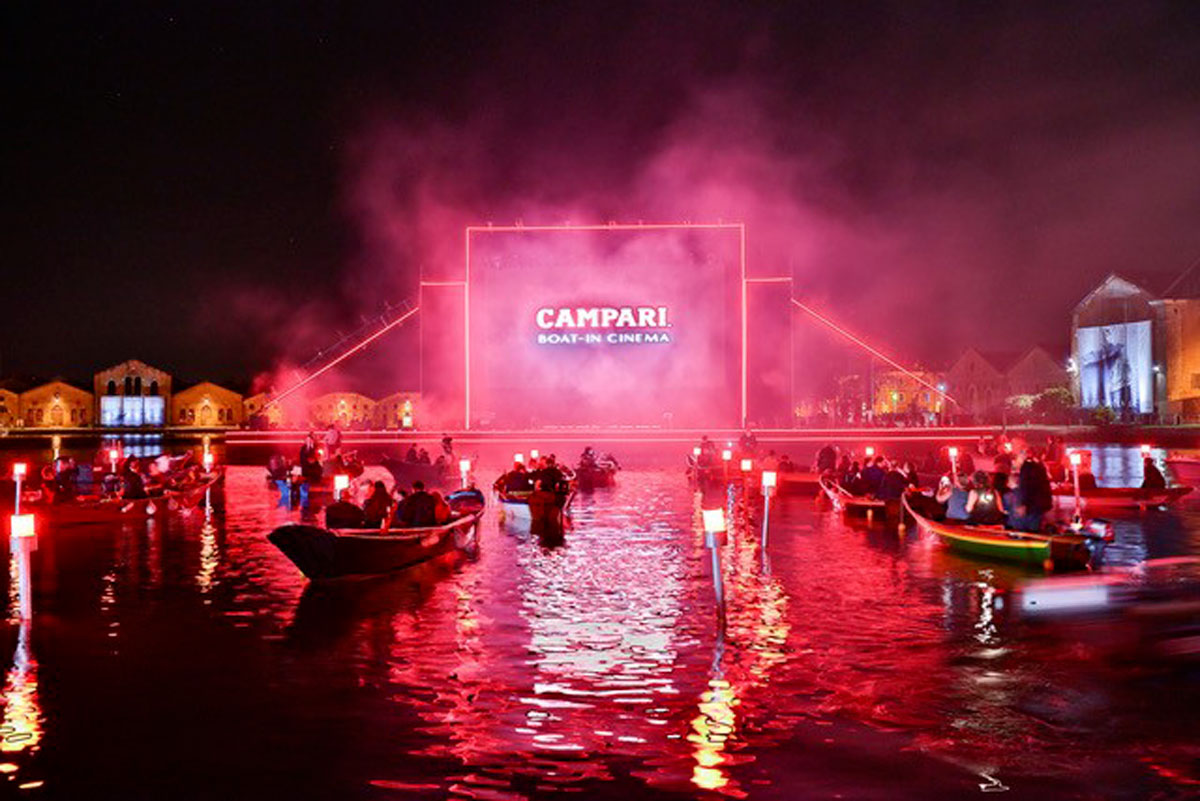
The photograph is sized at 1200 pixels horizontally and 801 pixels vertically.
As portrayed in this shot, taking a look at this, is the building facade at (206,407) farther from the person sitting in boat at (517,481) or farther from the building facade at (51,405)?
the person sitting in boat at (517,481)

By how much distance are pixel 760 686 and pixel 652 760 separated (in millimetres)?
2517

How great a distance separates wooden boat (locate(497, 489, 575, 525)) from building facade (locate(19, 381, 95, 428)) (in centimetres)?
14484

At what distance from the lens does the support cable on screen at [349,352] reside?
66.5 meters

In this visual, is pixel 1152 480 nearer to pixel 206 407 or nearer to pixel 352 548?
pixel 352 548

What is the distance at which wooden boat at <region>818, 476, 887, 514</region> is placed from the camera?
27016 mm

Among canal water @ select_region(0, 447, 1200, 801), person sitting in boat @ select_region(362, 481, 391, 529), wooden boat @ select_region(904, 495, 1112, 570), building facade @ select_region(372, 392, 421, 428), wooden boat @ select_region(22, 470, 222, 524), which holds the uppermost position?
building facade @ select_region(372, 392, 421, 428)

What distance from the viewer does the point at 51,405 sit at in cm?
15550

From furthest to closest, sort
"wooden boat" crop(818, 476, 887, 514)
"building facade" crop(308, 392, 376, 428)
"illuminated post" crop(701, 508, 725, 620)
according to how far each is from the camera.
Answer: "building facade" crop(308, 392, 376, 428) < "wooden boat" crop(818, 476, 887, 514) < "illuminated post" crop(701, 508, 725, 620)

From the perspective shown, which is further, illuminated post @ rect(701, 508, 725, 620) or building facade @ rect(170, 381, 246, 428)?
building facade @ rect(170, 381, 246, 428)

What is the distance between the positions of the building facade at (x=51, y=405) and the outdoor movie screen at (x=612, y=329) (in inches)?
4281

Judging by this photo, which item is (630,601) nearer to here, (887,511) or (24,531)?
(24,531)

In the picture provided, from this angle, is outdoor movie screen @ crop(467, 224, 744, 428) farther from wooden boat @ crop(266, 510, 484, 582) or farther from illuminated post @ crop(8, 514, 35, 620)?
illuminated post @ crop(8, 514, 35, 620)

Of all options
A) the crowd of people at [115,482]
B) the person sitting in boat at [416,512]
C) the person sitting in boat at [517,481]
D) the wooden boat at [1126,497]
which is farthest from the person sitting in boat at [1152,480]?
the crowd of people at [115,482]

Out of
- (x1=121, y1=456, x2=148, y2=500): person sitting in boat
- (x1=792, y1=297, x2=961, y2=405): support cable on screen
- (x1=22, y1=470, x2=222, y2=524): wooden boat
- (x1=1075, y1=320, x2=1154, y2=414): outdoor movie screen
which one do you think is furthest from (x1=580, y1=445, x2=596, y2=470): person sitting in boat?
(x1=1075, y1=320, x2=1154, y2=414): outdoor movie screen
